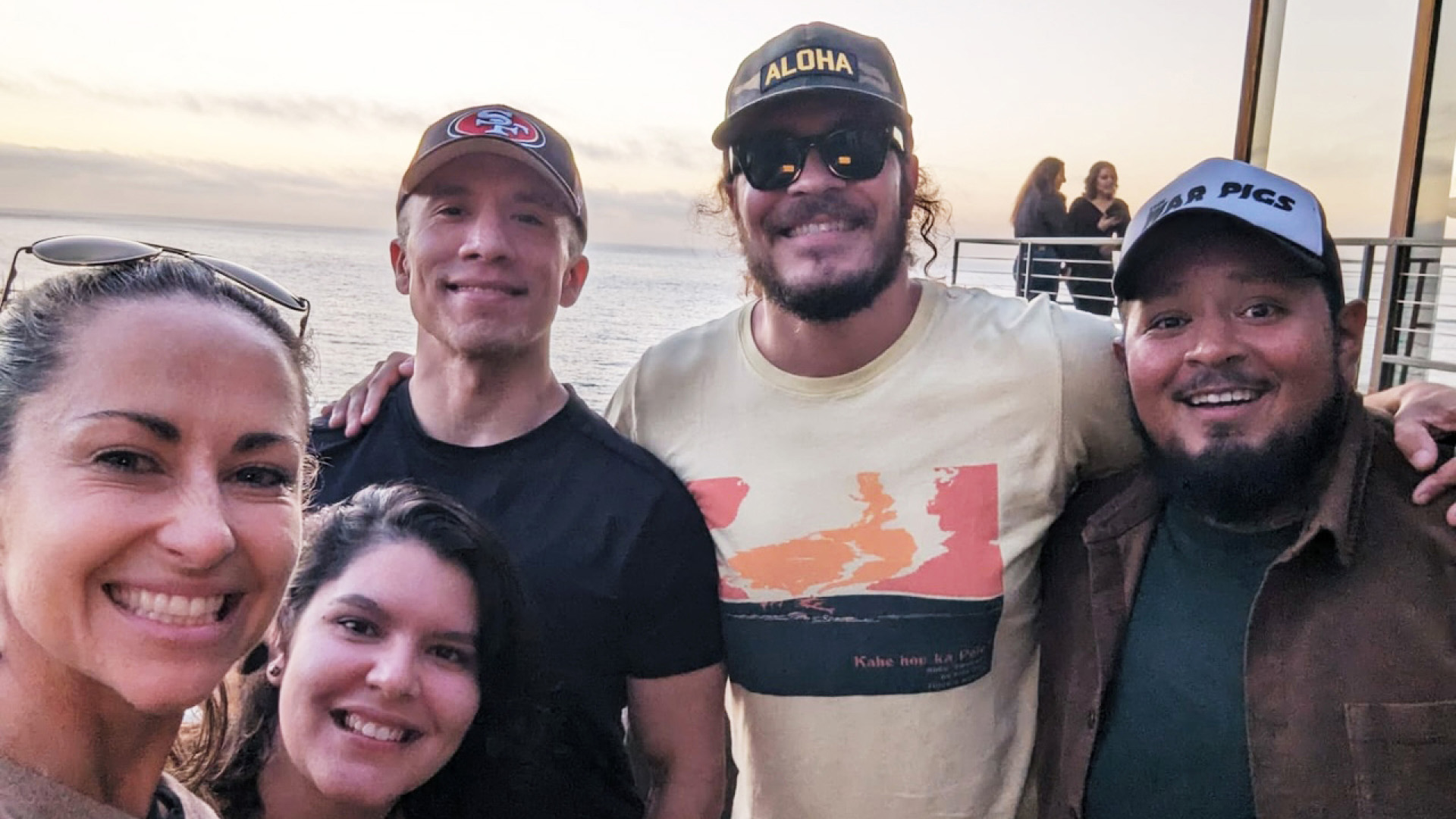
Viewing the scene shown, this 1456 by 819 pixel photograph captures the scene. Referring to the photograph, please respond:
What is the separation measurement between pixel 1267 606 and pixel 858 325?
3.60 feet

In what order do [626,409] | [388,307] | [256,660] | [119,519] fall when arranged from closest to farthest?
[119,519]
[256,660]
[626,409]
[388,307]

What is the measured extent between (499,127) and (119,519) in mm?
1542

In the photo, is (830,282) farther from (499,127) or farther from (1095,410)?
(499,127)

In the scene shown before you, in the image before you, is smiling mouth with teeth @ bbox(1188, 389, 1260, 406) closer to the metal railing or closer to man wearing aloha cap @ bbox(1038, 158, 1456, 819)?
man wearing aloha cap @ bbox(1038, 158, 1456, 819)

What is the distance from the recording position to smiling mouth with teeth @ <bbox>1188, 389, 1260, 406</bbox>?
6.47ft

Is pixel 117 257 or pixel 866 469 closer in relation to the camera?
pixel 117 257

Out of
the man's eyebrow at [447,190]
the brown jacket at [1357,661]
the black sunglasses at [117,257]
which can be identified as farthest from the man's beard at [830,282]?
the black sunglasses at [117,257]

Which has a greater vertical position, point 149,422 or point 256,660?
point 149,422

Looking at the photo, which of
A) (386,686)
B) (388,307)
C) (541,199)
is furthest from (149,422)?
(388,307)

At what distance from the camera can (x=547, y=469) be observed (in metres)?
2.15

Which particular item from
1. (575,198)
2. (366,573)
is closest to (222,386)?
(366,573)

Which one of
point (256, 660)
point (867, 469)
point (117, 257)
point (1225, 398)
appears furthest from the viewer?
point (867, 469)

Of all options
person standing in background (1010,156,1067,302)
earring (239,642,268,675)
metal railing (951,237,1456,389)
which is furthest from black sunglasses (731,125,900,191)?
person standing in background (1010,156,1067,302)

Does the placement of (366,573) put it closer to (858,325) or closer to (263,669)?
(263,669)
